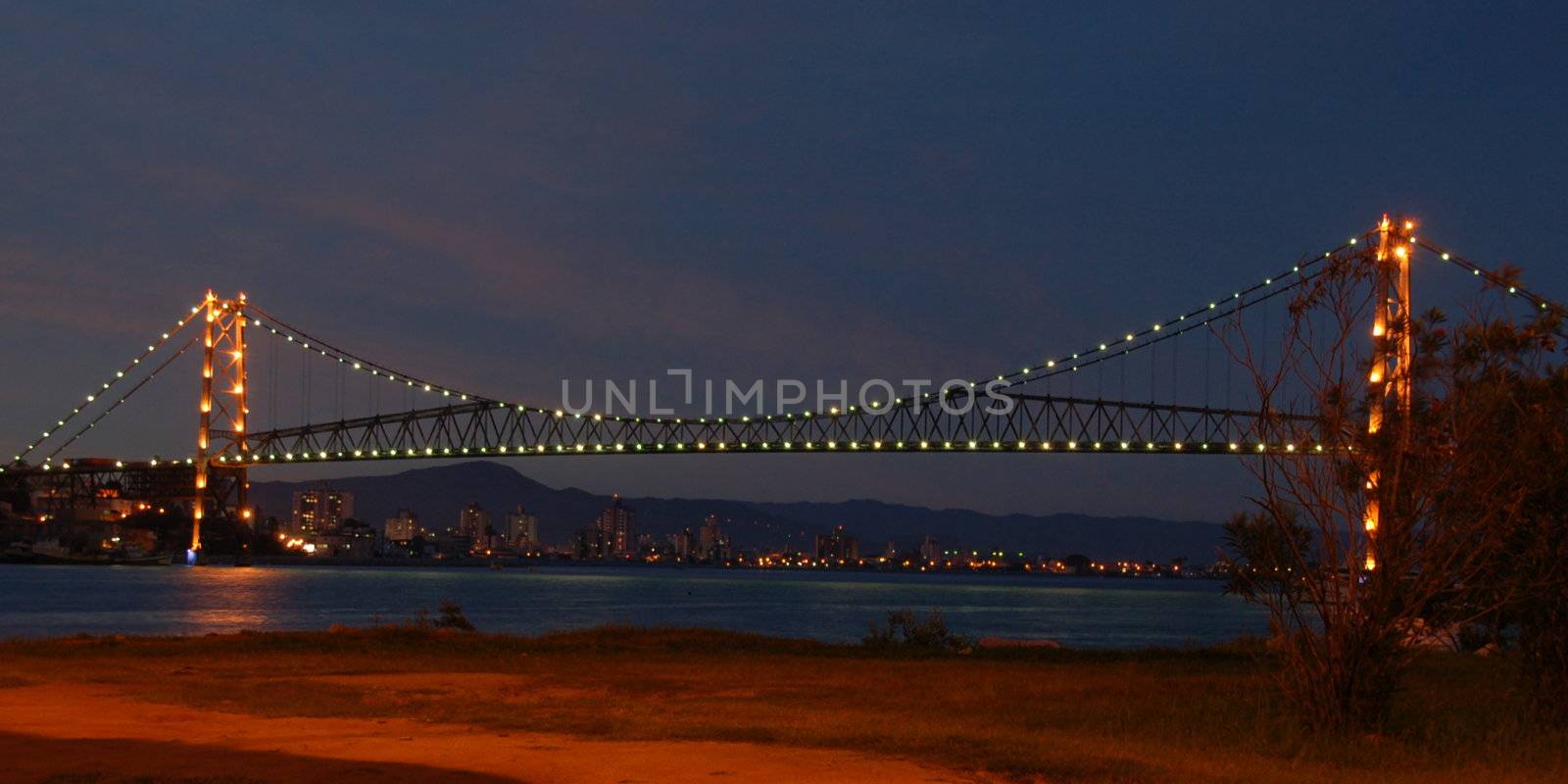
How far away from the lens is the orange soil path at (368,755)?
9258 millimetres

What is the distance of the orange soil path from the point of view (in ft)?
30.4

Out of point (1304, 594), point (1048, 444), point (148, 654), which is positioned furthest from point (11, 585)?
point (1304, 594)

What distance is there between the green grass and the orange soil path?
0.52 m

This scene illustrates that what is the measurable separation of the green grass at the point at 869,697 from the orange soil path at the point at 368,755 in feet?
1.72

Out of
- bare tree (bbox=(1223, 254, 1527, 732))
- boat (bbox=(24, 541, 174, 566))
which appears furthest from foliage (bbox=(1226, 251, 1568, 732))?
boat (bbox=(24, 541, 174, 566))

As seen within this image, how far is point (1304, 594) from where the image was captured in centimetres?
1262

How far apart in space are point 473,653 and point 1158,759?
10.8m

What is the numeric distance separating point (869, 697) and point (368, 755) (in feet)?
18.4

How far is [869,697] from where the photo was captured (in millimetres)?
14508

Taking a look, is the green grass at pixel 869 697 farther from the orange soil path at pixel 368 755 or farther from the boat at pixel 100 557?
the boat at pixel 100 557

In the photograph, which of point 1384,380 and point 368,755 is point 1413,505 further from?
point 368,755

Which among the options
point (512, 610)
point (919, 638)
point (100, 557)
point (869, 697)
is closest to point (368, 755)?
point (869, 697)

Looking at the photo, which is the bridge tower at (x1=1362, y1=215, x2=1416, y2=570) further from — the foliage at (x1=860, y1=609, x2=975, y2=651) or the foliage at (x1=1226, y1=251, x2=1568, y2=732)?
the foliage at (x1=860, y1=609, x2=975, y2=651)

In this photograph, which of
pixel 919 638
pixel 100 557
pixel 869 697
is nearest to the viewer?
pixel 869 697
